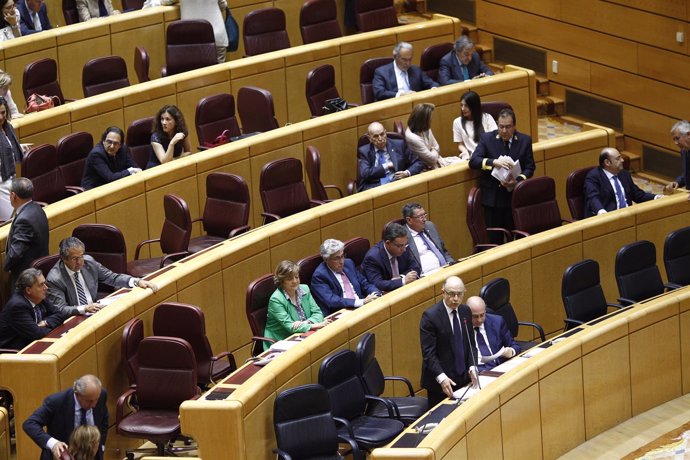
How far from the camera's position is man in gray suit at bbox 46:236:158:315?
22.6 ft

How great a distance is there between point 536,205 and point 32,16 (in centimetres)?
429

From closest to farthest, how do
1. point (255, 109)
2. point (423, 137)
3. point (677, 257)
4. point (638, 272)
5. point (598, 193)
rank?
1. point (638, 272)
2. point (677, 257)
3. point (598, 193)
4. point (423, 137)
5. point (255, 109)

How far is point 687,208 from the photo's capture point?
9.05 meters

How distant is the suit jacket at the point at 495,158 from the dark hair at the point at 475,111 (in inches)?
15.4

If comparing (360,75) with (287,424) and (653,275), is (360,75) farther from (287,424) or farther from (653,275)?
(287,424)

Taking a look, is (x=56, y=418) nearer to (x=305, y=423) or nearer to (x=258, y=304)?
(x=305, y=423)

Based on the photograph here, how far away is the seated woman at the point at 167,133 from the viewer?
28.0ft

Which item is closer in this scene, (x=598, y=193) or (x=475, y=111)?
(x=598, y=193)

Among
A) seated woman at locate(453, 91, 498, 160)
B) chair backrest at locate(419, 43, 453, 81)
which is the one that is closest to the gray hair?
seated woman at locate(453, 91, 498, 160)

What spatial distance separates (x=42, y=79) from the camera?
946cm

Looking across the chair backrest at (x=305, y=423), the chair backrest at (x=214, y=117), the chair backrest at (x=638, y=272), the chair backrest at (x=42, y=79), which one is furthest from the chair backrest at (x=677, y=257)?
the chair backrest at (x=42, y=79)

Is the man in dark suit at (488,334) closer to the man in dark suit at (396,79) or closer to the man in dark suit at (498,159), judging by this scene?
the man in dark suit at (498,159)

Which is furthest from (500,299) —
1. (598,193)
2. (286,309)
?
(598,193)

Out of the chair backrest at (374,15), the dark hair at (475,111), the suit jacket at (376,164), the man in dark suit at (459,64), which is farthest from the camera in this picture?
the chair backrest at (374,15)
